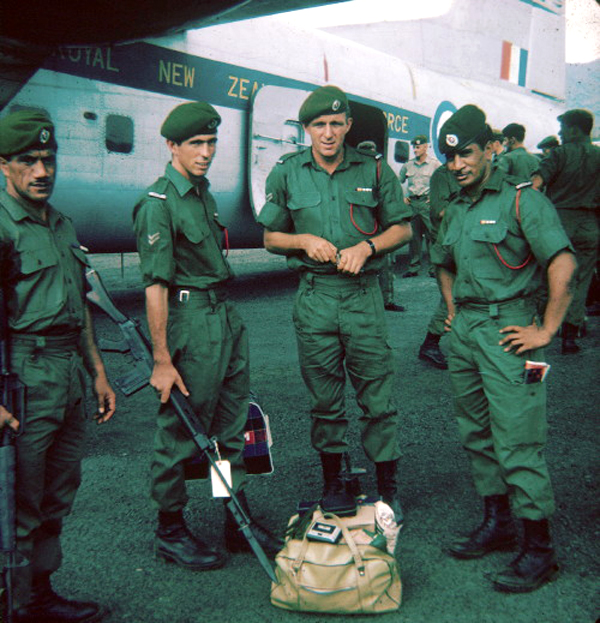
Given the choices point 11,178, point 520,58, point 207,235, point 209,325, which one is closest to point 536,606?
point 209,325

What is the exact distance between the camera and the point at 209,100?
7.72 metres

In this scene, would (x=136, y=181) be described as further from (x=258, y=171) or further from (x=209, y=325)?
(x=209, y=325)

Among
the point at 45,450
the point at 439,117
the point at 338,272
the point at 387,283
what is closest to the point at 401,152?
the point at 439,117

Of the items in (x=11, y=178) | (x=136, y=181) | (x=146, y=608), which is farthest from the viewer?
(x=136, y=181)

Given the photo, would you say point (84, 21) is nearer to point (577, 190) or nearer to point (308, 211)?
point (308, 211)

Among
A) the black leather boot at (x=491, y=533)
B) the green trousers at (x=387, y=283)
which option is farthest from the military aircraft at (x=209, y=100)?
the black leather boot at (x=491, y=533)

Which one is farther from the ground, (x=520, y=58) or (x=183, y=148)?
(x=520, y=58)

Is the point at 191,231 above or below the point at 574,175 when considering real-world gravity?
below

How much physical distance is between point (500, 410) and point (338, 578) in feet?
2.99

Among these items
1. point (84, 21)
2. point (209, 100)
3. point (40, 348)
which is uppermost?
point (84, 21)

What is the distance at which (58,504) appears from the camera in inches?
94.1

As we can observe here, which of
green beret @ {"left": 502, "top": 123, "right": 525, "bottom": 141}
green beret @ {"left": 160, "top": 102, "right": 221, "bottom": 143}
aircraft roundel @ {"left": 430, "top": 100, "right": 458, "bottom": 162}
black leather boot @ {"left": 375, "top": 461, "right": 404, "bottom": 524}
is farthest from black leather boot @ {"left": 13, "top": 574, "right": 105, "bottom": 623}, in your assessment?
aircraft roundel @ {"left": 430, "top": 100, "right": 458, "bottom": 162}

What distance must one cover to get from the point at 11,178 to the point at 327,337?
153 centimetres

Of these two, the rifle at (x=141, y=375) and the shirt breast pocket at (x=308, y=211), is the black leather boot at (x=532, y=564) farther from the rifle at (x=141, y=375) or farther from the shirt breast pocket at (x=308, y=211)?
the shirt breast pocket at (x=308, y=211)
